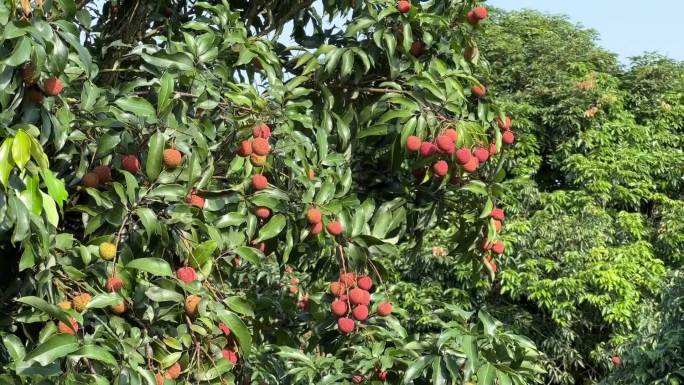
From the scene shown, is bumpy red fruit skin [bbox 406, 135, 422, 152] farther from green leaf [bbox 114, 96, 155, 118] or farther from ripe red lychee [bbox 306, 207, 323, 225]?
green leaf [bbox 114, 96, 155, 118]

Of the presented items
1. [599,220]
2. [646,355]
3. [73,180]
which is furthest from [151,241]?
[599,220]

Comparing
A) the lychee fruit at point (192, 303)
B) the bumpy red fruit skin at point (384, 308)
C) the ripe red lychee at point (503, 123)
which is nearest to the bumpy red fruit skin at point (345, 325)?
the bumpy red fruit skin at point (384, 308)

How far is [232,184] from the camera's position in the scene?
7.93 ft

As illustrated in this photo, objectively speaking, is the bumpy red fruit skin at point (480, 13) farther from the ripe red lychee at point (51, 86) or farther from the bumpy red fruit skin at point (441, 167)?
the ripe red lychee at point (51, 86)

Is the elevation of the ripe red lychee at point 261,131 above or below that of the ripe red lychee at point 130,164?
above

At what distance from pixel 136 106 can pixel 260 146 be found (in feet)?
0.95

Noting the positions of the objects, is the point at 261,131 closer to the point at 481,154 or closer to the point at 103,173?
the point at 103,173

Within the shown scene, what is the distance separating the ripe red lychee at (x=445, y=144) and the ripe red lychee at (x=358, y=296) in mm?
414

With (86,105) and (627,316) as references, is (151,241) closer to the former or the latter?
(86,105)

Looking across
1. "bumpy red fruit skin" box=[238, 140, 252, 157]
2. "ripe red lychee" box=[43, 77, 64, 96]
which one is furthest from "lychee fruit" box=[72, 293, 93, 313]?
"bumpy red fruit skin" box=[238, 140, 252, 157]

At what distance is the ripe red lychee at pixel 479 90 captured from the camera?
2.84 m

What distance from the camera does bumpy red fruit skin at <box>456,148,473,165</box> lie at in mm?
2611

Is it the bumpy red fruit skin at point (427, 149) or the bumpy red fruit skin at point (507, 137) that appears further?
the bumpy red fruit skin at point (507, 137)

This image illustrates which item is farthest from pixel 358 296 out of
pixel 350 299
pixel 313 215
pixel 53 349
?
pixel 53 349
